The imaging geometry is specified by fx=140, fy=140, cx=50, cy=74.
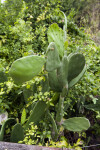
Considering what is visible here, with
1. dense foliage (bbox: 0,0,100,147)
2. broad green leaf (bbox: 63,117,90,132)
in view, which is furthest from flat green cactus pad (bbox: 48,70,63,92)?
broad green leaf (bbox: 63,117,90,132)

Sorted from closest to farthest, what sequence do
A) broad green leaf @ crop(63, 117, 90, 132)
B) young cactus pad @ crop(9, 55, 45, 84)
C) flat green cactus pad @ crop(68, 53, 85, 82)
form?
young cactus pad @ crop(9, 55, 45, 84), flat green cactus pad @ crop(68, 53, 85, 82), broad green leaf @ crop(63, 117, 90, 132)

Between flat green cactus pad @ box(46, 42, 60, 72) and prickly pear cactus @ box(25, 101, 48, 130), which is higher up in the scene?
flat green cactus pad @ box(46, 42, 60, 72)

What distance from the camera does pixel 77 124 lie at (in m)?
1.23

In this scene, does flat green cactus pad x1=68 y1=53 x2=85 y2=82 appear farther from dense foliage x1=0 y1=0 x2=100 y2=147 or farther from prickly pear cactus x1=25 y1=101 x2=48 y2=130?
prickly pear cactus x1=25 y1=101 x2=48 y2=130

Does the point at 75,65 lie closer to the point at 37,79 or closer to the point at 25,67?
the point at 37,79

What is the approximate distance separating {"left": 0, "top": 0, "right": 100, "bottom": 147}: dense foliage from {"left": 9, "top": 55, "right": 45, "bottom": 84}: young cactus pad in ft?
0.76

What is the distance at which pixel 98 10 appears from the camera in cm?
496

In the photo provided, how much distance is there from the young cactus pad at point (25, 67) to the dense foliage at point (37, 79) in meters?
0.23

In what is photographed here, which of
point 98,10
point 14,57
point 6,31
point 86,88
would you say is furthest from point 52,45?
point 98,10

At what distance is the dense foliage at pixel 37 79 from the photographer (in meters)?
1.24

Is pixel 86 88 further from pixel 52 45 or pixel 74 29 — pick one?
pixel 74 29

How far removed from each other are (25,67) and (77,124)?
2.38 feet

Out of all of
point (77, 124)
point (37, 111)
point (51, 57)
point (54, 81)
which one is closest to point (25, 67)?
point (51, 57)

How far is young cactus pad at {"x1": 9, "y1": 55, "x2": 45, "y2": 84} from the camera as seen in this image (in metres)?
0.82
